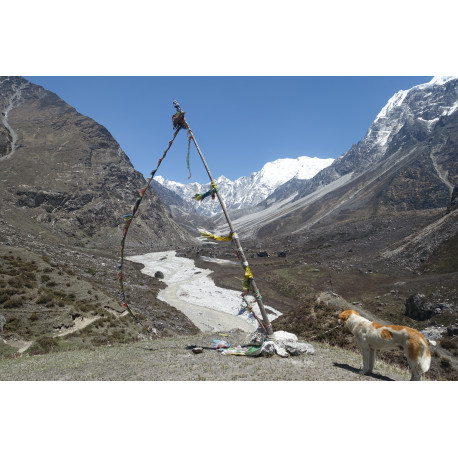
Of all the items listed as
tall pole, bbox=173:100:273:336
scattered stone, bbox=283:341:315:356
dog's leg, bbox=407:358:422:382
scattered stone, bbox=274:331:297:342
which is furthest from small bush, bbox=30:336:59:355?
dog's leg, bbox=407:358:422:382

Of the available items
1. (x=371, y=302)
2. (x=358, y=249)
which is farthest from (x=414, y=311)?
(x=358, y=249)

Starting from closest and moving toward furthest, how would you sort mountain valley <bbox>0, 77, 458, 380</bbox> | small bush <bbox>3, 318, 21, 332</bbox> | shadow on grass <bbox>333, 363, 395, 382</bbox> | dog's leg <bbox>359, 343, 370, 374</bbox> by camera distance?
shadow on grass <bbox>333, 363, 395, 382</bbox> < dog's leg <bbox>359, 343, 370, 374</bbox> < small bush <bbox>3, 318, 21, 332</bbox> < mountain valley <bbox>0, 77, 458, 380</bbox>

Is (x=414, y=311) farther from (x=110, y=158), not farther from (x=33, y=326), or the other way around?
(x=110, y=158)

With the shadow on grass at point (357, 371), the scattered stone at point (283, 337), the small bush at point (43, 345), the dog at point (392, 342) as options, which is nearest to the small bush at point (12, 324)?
the small bush at point (43, 345)

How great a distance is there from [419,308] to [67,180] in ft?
431

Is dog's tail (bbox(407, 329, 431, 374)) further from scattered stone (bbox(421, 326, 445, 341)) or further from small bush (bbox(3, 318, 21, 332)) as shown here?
scattered stone (bbox(421, 326, 445, 341))

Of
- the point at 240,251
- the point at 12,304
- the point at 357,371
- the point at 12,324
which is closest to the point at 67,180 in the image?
the point at 12,304

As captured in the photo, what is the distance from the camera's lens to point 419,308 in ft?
106

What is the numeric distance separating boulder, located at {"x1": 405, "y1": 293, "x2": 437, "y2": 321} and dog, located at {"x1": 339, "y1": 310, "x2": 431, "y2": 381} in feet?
102

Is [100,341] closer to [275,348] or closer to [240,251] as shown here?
[240,251]

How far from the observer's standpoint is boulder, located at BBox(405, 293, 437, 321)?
3122cm

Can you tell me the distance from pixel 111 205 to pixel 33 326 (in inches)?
4795

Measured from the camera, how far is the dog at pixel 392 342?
237 inches

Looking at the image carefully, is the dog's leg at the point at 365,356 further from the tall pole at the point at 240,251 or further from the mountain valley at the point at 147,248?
the mountain valley at the point at 147,248
